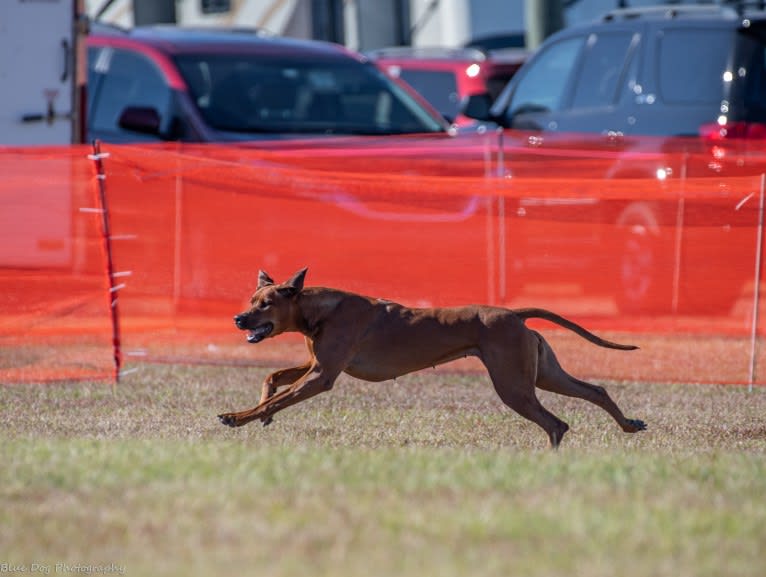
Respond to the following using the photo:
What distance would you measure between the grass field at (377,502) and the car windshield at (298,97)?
4.56 meters

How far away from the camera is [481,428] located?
8133 millimetres

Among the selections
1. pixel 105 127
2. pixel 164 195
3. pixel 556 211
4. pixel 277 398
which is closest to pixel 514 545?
pixel 277 398

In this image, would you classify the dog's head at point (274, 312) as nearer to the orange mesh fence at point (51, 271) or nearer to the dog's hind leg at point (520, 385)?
the dog's hind leg at point (520, 385)

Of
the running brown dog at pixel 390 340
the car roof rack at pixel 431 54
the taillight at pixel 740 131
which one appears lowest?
the running brown dog at pixel 390 340

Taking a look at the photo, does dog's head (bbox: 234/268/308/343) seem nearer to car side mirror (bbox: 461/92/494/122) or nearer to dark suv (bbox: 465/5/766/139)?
dark suv (bbox: 465/5/766/139)

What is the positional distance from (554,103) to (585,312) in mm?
2883

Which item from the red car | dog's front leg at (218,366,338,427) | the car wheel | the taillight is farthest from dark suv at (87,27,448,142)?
dog's front leg at (218,366,338,427)

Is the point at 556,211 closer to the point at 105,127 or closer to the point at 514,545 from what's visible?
the point at 105,127

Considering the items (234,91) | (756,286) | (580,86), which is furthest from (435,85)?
(756,286)

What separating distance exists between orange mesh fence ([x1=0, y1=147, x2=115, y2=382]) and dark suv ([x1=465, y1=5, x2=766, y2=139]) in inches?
155

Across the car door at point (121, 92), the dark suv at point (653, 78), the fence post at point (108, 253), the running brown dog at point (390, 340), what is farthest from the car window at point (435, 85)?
the running brown dog at point (390, 340)

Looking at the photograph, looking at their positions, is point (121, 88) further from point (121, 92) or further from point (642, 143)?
point (642, 143)

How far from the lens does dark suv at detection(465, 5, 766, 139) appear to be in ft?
37.7

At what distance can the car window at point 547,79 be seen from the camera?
12836mm
